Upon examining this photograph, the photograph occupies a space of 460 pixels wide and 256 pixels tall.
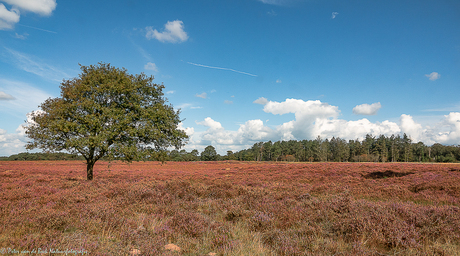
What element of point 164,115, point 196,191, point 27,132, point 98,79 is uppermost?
point 98,79

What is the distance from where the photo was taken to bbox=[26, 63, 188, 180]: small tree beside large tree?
12.9m

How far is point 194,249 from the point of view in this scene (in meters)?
4.35

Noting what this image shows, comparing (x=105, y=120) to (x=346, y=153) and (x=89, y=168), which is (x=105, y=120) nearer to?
(x=89, y=168)

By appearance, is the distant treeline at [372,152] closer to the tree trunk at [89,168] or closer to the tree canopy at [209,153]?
the tree canopy at [209,153]

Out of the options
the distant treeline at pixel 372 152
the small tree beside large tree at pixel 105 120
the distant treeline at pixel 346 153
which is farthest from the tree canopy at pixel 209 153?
the small tree beside large tree at pixel 105 120

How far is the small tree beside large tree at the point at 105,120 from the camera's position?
12.9 meters

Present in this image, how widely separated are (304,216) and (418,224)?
9.13 ft

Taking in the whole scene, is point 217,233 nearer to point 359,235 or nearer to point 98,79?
point 359,235

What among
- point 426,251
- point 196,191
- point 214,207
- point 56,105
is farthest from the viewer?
point 56,105

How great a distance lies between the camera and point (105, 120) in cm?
1362

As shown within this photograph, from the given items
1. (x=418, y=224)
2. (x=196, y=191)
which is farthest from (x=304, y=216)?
(x=196, y=191)

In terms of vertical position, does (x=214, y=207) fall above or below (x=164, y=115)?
below

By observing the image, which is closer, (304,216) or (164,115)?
(304,216)

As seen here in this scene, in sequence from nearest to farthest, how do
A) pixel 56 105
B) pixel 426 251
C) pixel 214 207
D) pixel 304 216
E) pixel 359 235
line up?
1. pixel 426 251
2. pixel 359 235
3. pixel 304 216
4. pixel 214 207
5. pixel 56 105
